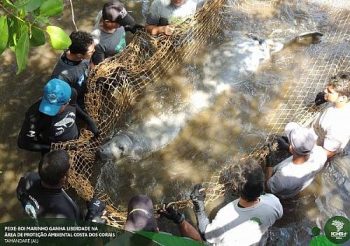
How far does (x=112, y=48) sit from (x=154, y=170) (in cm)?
156

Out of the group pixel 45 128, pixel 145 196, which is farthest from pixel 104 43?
pixel 145 196

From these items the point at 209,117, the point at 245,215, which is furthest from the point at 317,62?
the point at 245,215

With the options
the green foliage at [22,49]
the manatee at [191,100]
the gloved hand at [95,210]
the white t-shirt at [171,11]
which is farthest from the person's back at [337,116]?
the green foliage at [22,49]

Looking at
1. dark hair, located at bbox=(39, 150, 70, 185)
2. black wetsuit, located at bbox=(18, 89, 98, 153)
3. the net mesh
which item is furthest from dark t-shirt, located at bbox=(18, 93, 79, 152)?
dark hair, located at bbox=(39, 150, 70, 185)

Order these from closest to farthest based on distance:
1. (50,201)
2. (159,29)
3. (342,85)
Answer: (50,201) < (342,85) < (159,29)

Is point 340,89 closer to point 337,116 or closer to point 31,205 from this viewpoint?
point 337,116

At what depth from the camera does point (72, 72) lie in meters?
4.71

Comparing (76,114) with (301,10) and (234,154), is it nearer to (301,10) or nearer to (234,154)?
(234,154)

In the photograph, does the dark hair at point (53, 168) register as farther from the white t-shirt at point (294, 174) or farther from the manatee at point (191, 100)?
the white t-shirt at point (294, 174)

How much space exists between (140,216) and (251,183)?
3.05 ft

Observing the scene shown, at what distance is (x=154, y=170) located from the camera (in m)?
5.19

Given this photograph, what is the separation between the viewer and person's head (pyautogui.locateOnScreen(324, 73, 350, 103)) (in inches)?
171

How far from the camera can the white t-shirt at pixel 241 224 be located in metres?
3.67

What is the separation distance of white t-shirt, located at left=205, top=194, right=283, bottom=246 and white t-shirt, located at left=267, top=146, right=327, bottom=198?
1.82ft
